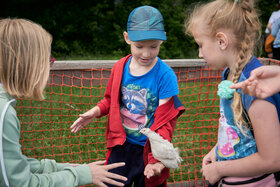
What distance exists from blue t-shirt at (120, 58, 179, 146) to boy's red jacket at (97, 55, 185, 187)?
56mm

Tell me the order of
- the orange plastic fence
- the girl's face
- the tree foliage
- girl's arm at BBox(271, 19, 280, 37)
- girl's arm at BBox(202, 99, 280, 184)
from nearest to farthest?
girl's arm at BBox(202, 99, 280, 184) < the girl's face < the orange plastic fence < girl's arm at BBox(271, 19, 280, 37) < the tree foliage

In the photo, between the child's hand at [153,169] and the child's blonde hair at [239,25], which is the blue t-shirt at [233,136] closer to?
the child's blonde hair at [239,25]

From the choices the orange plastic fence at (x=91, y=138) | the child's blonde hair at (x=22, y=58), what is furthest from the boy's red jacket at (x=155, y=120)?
the orange plastic fence at (x=91, y=138)

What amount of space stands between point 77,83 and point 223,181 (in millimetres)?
2171

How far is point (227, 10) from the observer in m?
1.45

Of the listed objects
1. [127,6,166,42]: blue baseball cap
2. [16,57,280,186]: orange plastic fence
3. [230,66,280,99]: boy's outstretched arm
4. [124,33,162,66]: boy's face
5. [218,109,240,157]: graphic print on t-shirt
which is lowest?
[16,57,280,186]: orange plastic fence

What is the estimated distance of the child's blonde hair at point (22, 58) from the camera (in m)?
1.32

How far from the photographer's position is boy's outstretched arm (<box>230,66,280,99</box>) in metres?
1.13

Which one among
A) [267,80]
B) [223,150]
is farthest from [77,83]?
[267,80]

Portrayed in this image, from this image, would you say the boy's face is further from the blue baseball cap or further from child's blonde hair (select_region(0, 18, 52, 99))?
child's blonde hair (select_region(0, 18, 52, 99))

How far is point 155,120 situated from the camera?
192 centimetres

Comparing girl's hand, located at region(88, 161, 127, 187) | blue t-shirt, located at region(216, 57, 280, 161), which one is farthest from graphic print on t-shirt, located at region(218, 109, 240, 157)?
girl's hand, located at region(88, 161, 127, 187)

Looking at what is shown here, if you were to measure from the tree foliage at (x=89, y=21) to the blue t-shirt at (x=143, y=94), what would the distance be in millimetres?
7249

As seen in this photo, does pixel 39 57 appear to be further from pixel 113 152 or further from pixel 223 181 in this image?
pixel 223 181
